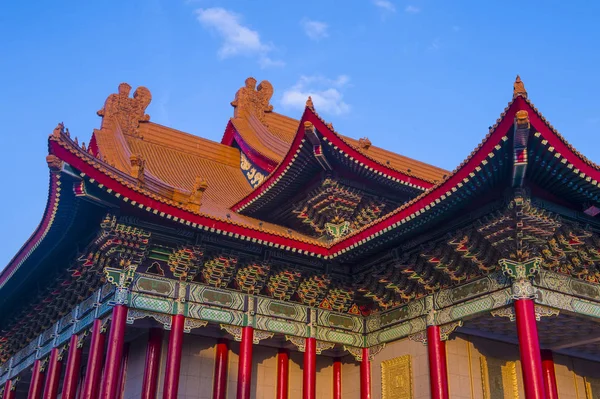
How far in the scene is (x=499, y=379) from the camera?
15.2 m

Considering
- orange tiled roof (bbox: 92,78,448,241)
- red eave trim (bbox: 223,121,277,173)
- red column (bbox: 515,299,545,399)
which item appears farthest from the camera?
red eave trim (bbox: 223,121,277,173)

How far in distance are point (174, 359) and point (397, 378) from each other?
5.29 meters

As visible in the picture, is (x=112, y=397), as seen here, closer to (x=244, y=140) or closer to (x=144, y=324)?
(x=144, y=324)

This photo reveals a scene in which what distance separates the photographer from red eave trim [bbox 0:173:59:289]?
44.9ft

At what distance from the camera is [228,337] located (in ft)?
51.7

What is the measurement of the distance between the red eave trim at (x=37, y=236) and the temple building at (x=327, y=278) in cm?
5

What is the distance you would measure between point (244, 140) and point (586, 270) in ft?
40.6

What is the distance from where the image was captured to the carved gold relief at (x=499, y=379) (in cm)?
1492

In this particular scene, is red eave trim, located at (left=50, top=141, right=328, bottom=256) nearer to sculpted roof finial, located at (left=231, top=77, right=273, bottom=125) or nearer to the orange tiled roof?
the orange tiled roof

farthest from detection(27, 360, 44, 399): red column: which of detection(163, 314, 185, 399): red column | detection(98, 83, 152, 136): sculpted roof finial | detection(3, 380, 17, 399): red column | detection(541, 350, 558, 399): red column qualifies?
detection(541, 350, 558, 399): red column

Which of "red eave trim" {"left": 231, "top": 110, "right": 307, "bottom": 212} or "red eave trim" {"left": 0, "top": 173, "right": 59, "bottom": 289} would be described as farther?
"red eave trim" {"left": 231, "top": 110, "right": 307, "bottom": 212}

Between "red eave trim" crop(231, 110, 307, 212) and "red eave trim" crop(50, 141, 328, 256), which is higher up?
"red eave trim" crop(231, 110, 307, 212)

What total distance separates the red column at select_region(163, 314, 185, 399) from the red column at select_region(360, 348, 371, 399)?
4.87 m

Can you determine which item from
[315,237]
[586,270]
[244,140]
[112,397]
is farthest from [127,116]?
[586,270]
